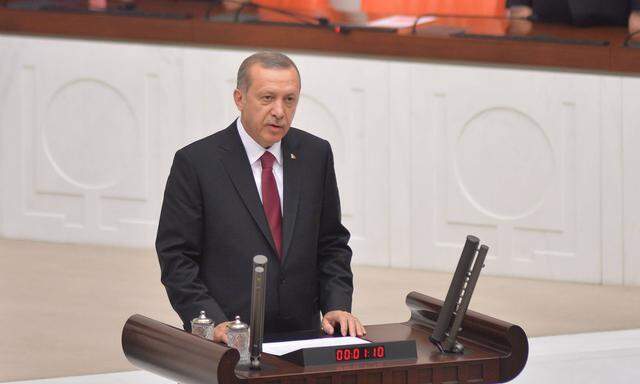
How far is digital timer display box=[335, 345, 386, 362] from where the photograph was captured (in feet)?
12.1

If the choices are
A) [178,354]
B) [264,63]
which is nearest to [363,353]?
[178,354]

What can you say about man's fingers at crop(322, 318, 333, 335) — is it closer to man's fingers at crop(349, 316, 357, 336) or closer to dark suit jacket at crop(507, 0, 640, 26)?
man's fingers at crop(349, 316, 357, 336)

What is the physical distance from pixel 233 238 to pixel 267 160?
261mm

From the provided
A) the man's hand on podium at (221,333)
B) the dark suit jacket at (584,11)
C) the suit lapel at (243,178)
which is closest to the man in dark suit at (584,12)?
the dark suit jacket at (584,11)

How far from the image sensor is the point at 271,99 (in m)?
3.93

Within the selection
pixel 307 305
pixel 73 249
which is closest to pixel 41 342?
pixel 73 249

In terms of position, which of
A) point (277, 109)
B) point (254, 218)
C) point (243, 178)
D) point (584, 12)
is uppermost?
point (584, 12)

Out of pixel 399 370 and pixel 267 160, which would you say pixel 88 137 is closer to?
pixel 267 160

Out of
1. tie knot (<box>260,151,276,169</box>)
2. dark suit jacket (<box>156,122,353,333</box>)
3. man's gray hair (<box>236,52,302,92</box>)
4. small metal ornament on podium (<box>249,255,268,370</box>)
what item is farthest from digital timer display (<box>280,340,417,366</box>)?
man's gray hair (<box>236,52,302,92</box>)

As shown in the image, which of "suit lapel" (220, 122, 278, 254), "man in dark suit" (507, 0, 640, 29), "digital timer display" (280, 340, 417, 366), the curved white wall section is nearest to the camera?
"digital timer display" (280, 340, 417, 366)

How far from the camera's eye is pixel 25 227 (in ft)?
30.3

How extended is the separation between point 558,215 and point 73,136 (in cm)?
325

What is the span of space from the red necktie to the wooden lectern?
40 cm

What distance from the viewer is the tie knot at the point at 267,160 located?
4.10m
